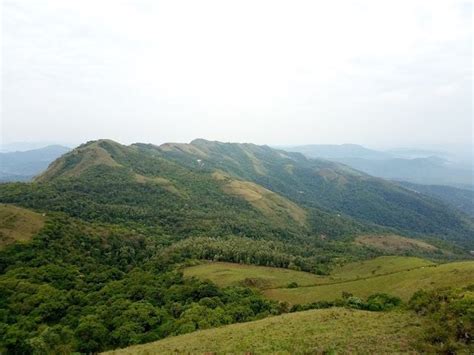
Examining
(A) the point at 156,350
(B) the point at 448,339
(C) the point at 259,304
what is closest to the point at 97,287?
(C) the point at 259,304

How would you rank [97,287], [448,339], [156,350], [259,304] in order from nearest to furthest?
[448,339] < [156,350] < [259,304] < [97,287]

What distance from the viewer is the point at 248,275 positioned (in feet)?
339

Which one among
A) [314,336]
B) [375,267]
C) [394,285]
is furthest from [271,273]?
[314,336]

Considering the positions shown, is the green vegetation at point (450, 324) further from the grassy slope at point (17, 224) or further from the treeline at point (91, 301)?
the grassy slope at point (17, 224)

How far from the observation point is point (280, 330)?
4581cm

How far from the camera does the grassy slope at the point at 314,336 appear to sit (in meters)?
37.5

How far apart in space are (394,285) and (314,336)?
45487 mm

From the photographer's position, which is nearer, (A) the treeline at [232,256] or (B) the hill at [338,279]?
(B) the hill at [338,279]

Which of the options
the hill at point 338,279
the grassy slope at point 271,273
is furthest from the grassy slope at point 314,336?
the grassy slope at point 271,273

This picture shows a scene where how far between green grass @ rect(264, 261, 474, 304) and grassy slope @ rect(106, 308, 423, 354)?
21.7 meters

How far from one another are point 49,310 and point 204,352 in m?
50.9

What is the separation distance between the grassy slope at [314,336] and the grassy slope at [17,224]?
8465cm

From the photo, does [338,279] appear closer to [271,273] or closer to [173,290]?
[271,273]

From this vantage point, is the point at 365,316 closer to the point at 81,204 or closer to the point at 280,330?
the point at 280,330
